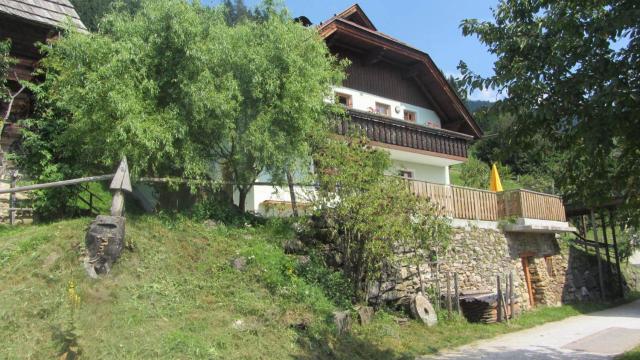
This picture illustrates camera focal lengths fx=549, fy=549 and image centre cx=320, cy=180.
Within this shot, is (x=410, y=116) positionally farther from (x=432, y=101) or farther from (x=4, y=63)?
(x=4, y=63)

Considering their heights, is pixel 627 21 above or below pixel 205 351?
above

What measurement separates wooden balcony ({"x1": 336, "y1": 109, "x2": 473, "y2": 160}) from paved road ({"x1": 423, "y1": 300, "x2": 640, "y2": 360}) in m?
6.84

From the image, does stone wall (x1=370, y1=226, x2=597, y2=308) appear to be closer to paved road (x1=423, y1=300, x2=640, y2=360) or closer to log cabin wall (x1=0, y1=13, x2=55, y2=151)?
paved road (x1=423, y1=300, x2=640, y2=360)

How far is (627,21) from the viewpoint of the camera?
5891mm

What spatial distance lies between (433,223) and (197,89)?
6039 millimetres

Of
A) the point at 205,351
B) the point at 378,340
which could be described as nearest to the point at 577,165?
the point at 378,340

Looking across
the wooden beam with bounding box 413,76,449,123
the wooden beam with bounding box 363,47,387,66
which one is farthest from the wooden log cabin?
the wooden beam with bounding box 413,76,449,123

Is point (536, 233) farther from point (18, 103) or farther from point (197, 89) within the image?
point (18, 103)

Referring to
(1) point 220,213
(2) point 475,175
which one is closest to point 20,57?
(1) point 220,213

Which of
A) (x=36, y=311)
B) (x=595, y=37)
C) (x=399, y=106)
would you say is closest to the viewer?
(x=595, y=37)

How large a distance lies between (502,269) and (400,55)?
8.79 meters

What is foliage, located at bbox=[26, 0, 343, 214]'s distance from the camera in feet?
37.4

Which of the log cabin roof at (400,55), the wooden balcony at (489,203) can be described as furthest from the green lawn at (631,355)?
the log cabin roof at (400,55)

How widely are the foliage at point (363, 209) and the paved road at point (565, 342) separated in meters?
2.32
